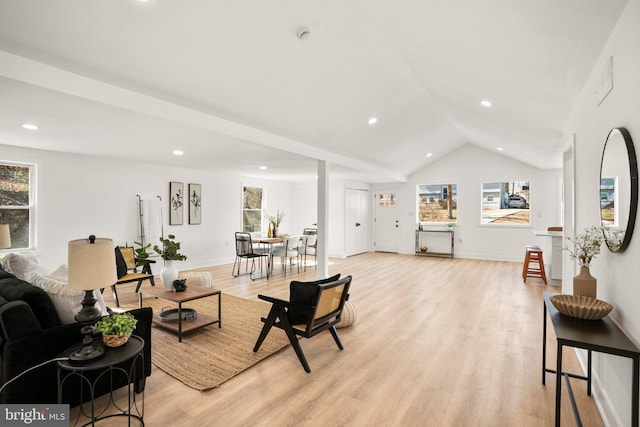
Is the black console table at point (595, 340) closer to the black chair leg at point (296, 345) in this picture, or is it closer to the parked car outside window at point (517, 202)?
the black chair leg at point (296, 345)

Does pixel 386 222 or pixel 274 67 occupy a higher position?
pixel 274 67

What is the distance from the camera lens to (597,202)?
2.31 metres

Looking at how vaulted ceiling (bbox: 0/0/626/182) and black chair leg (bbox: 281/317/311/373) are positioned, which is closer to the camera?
vaulted ceiling (bbox: 0/0/626/182)

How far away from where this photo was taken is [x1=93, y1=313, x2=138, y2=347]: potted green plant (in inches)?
78.0

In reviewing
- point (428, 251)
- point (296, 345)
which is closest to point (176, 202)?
point (296, 345)

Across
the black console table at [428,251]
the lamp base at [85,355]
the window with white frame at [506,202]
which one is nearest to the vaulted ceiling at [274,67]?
the lamp base at [85,355]

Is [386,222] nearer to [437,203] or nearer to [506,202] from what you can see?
[437,203]

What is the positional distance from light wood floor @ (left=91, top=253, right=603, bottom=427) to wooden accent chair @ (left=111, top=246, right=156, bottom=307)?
254cm

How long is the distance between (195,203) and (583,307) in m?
7.06

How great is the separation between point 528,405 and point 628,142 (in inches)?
69.6

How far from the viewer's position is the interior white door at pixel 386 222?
33.5 feet

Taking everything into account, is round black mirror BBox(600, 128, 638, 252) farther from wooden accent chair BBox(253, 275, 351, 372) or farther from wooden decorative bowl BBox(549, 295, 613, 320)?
wooden accent chair BBox(253, 275, 351, 372)

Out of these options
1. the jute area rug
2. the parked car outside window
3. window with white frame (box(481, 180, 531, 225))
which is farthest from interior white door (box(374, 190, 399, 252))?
the jute area rug

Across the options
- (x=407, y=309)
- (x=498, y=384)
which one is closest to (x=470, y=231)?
(x=407, y=309)
